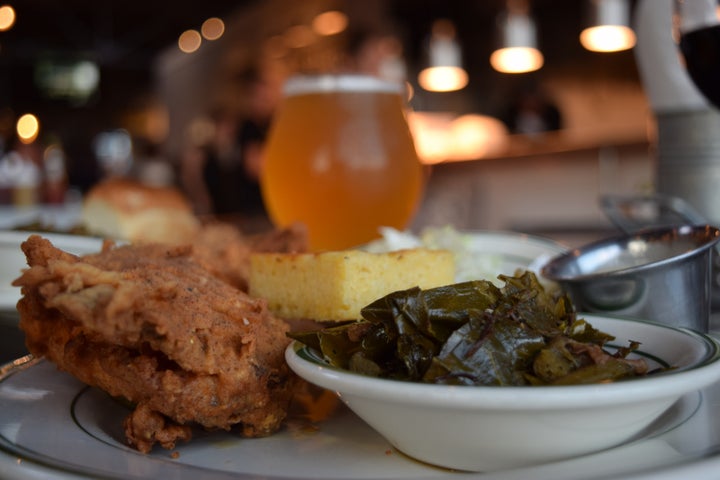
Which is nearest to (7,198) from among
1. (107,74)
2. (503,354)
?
(503,354)

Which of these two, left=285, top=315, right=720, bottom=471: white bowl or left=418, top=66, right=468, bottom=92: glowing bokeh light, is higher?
left=418, top=66, right=468, bottom=92: glowing bokeh light

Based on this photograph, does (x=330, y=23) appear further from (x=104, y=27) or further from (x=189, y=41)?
(x=104, y=27)

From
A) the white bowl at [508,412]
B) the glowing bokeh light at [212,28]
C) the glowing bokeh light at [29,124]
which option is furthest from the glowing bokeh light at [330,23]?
the glowing bokeh light at [29,124]

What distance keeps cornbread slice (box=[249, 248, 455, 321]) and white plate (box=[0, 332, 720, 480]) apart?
0.50ft

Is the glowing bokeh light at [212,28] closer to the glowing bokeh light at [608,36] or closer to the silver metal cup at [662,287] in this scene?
the glowing bokeh light at [608,36]

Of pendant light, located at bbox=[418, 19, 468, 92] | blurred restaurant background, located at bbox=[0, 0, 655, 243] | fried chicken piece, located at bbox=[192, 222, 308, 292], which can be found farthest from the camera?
pendant light, located at bbox=[418, 19, 468, 92]

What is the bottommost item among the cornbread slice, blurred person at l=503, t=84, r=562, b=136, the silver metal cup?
the silver metal cup

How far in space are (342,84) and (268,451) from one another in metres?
1.14

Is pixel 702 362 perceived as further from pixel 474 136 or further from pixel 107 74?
pixel 107 74

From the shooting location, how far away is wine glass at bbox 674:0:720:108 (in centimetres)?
133

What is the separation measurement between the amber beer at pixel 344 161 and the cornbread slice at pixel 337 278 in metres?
0.67

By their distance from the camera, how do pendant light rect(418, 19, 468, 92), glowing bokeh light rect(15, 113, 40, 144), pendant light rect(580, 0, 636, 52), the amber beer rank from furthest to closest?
glowing bokeh light rect(15, 113, 40, 144), pendant light rect(418, 19, 468, 92), pendant light rect(580, 0, 636, 52), the amber beer

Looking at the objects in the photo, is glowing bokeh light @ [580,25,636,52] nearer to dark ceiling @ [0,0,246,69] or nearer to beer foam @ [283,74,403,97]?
beer foam @ [283,74,403,97]

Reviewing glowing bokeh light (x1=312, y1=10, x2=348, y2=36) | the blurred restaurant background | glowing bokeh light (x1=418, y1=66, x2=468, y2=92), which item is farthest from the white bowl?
glowing bokeh light (x1=312, y1=10, x2=348, y2=36)
